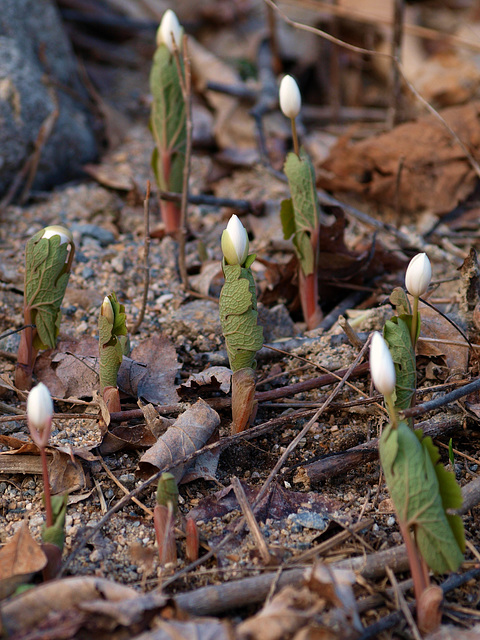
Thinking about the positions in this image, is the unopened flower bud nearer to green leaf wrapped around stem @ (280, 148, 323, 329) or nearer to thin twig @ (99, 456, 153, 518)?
thin twig @ (99, 456, 153, 518)

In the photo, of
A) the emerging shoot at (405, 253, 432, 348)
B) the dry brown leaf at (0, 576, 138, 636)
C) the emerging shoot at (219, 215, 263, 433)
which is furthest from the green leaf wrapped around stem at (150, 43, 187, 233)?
the dry brown leaf at (0, 576, 138, 636)

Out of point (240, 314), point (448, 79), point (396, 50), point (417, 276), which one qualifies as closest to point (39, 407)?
point (240, 314)

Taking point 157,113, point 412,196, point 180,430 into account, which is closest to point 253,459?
point 180,430

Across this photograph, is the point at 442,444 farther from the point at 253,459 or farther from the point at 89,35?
the point at 89,35

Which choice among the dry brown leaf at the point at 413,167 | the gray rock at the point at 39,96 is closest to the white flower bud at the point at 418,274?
the dry brown leaf at the point at 413,167

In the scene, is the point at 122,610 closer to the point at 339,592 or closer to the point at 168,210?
the point at 339,592

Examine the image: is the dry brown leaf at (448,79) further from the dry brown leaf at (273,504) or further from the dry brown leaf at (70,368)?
the dry brown leaf at (273,504)
